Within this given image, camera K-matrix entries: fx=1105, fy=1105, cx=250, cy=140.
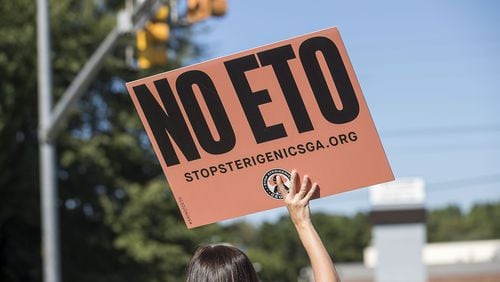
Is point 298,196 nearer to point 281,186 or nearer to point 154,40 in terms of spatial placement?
point 281,186

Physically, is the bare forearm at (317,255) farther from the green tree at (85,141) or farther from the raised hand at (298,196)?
the green tree at (85,141)

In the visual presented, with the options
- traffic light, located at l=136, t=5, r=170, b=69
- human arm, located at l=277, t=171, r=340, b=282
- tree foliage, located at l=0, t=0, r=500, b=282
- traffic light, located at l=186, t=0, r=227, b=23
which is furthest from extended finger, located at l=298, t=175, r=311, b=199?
tree foliage, located at l=0, t=0, r=500, b=282

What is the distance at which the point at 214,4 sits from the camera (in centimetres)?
1087

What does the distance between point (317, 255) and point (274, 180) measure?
57cm

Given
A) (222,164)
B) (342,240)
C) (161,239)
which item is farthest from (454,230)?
(222,164)

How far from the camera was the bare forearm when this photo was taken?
333 cm

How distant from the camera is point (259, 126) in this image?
3953 mm

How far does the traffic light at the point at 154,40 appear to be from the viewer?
12.0 m

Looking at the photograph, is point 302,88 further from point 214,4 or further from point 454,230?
point 454,230

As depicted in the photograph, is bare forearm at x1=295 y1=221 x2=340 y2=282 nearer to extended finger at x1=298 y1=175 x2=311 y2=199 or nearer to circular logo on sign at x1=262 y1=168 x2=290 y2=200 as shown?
extended finger at x1=298 y1=175 x2=311 y2=199

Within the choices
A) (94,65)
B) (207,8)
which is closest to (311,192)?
(207,8)

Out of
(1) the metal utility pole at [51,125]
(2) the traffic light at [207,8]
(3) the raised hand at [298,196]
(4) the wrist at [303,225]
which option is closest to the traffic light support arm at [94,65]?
(1) the metal utility pole at [51,125]

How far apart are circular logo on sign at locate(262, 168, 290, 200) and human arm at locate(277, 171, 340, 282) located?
0.07 ft

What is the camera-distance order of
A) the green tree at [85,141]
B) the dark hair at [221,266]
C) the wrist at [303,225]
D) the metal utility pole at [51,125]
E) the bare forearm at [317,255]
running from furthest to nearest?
1. the green tree at [85,141]
2. the metal utility pole at [51,125]
3. the wrist at [303,225]
4. the bare forearm at [317,255]
5. the dark hair at [221,266]
